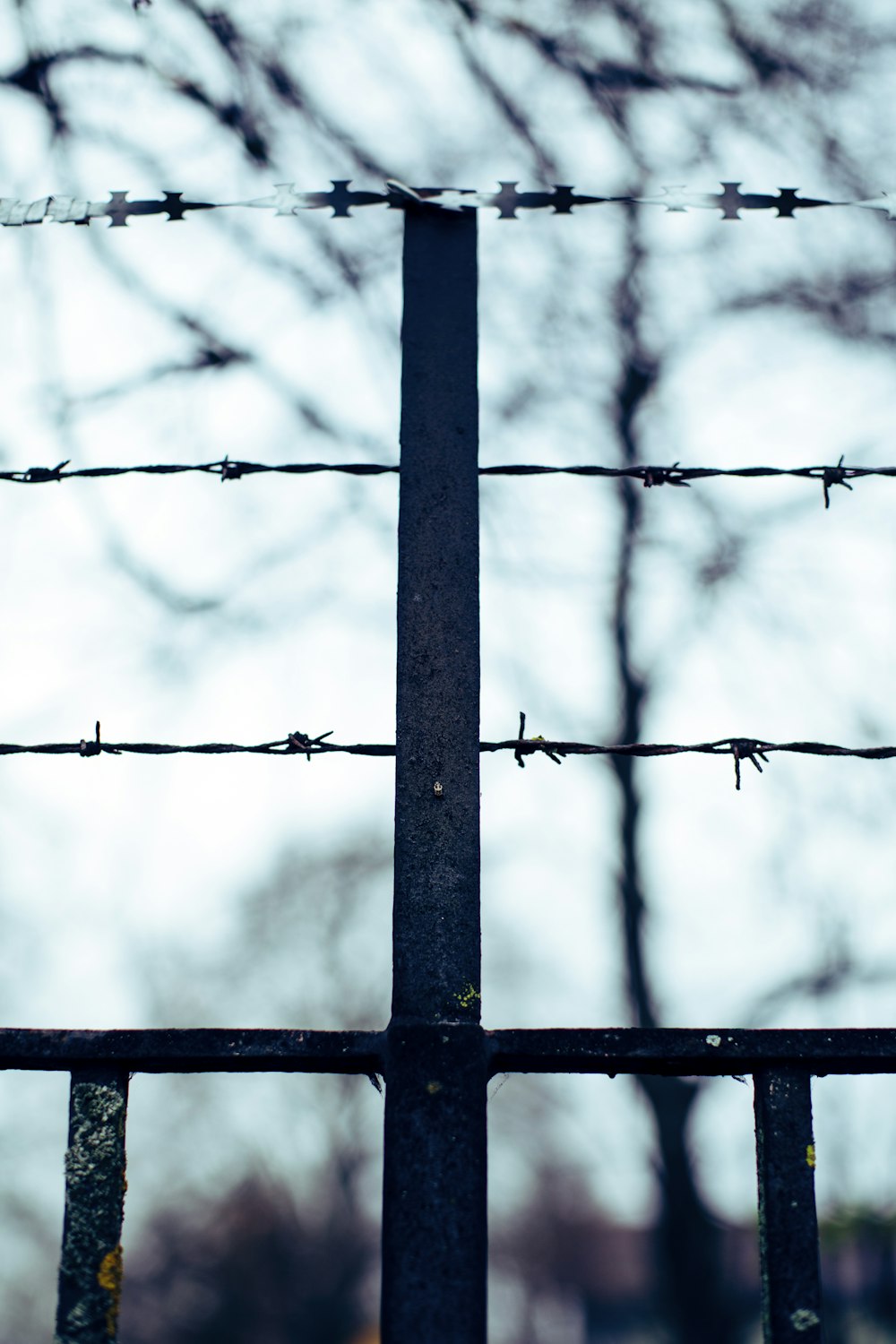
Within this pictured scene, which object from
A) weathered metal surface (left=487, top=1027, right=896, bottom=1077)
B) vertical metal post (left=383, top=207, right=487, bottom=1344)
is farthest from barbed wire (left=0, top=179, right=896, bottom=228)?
weathered metal surface (left=487, top=1027, right=896, bottom=1077)

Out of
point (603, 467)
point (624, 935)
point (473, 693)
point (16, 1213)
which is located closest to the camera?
point (473, 693)

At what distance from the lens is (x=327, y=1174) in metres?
26.0

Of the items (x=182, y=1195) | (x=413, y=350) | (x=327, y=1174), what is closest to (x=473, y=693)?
(x=413, y=350)

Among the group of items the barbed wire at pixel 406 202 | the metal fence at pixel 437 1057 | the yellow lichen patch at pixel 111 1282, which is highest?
the barbed wire at pixel 406 202

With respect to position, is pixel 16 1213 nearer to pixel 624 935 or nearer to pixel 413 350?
pixel 624 935

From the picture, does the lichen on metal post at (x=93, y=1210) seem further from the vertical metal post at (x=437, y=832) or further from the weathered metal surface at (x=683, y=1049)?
the weathered metal surface at (x=683, y=1049)

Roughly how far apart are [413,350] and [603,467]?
Result: 0.44m

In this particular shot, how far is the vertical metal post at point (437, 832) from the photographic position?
1923 millimetres

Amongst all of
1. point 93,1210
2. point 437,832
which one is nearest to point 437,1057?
point 437,832

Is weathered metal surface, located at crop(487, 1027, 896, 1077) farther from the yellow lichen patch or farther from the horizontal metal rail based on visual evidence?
the yellow lichen patch

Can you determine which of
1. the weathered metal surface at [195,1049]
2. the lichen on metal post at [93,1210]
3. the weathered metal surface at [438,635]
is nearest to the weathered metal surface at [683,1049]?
the weathered metal surface at [438,635]

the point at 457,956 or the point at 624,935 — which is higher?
the point at 624,935

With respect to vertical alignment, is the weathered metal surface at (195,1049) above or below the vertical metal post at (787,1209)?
above

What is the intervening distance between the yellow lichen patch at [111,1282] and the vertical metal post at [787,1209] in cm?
100
